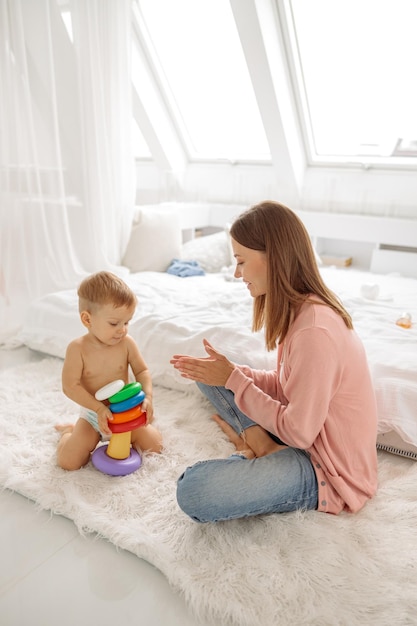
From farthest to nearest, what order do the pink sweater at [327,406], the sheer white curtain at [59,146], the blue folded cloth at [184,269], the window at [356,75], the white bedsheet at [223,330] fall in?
the blue folded cloth at [184,269] < the window at [356,75] < the sheer white curtain at [59,146] < the white bedsheet at [223,330] < the pink sweater at [327,406]

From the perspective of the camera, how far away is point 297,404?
43.8 inches

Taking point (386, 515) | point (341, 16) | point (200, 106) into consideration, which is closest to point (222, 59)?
point (200, 106)

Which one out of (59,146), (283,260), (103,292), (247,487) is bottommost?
(247,487)

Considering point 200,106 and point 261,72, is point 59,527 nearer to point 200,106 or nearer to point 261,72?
point 261,72

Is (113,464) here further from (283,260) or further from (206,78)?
(206,78)

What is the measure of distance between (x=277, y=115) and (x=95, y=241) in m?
1.54

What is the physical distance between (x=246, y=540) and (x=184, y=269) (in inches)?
83.5

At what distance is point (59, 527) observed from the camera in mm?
1235

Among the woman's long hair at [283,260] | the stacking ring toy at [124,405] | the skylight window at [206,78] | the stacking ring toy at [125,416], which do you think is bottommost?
the stacking ring toy at [125,416]

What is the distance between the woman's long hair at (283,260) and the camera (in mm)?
1184

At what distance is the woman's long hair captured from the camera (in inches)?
46.6

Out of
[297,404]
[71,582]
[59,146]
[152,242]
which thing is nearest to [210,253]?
[152,242]

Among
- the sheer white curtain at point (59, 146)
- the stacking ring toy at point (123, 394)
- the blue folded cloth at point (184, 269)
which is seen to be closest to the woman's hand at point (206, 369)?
the stacking ring toy at point (123, 394)

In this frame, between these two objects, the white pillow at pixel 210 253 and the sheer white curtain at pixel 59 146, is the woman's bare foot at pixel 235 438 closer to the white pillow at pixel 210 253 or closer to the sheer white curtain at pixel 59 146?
the sheer white curtain at pixel 59 146
